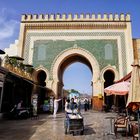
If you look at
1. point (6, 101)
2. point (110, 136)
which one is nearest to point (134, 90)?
point (110, 136)

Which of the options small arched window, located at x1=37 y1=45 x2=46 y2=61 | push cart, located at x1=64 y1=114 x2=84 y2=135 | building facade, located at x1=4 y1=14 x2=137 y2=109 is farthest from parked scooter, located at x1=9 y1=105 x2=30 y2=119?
small arched window, located at x1=37 y1=45 x2=46 y2=61

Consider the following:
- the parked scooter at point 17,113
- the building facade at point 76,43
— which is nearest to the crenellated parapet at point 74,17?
the building facade at point 76,43

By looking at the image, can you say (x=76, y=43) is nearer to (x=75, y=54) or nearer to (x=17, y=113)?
(x=75, y=54)

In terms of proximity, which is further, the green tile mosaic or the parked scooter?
the green tile mosaic

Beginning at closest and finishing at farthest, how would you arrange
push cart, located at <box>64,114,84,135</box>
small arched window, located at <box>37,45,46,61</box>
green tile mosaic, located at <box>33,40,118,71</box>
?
push cart, located at <box>64,114,84,135</box>
green tile mosaic, located at <box>33,40,118,71</box>
small arched window, located at <box>37,45,46,61</box>

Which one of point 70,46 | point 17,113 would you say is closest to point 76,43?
point 70,46

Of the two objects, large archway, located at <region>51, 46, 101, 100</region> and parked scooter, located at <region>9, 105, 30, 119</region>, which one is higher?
large archway, located at <region>51, 46, 101, 100</region>

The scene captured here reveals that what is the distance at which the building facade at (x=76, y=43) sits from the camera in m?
19.0

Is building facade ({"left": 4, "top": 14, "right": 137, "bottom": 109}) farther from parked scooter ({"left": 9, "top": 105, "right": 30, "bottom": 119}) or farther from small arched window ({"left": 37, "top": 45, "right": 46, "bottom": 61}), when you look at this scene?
parked scooter ({"left": 9, "top": 105, "right": 30, "bottom": 119})

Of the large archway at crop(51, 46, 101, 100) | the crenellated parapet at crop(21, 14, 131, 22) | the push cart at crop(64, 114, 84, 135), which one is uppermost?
the crenellated parapet at crop(21, 14, 131, 22)

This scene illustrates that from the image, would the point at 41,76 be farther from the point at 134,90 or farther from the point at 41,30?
the point at 134,90

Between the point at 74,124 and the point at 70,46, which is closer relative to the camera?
the point at 74,124

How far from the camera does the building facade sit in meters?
19.0

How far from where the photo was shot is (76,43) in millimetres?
A: 19547
